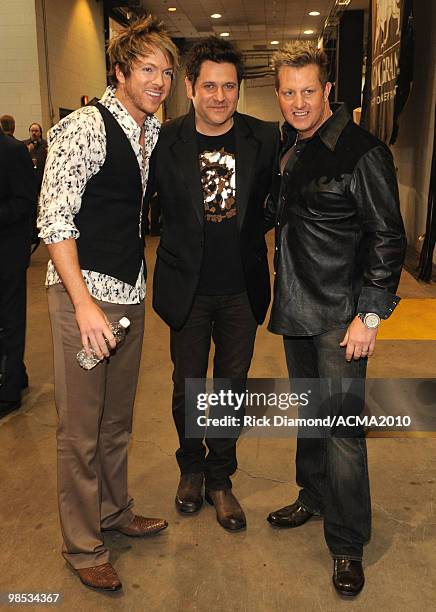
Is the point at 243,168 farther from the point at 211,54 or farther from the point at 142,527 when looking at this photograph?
the point at 142,527

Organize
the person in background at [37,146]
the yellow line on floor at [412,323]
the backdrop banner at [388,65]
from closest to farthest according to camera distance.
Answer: the yellow line on floor at [412,323]
the backdrop banner at [388,65]
the person in background at [37,146]

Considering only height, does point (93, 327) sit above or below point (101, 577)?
above

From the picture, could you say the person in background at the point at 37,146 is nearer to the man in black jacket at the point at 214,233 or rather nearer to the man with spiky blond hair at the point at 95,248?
the man in black jacket at the point at 214,233

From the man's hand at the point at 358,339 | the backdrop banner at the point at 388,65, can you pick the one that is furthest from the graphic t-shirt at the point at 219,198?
the backdrop banner at the point at 388,65

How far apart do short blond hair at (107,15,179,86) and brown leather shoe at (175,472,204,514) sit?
1532 mm

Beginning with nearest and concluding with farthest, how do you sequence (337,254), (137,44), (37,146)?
(137,44)
(337,254)
(37,146)

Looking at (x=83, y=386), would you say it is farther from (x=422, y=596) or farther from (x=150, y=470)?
(x=422, y=596)

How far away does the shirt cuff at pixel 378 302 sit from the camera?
1947 mm

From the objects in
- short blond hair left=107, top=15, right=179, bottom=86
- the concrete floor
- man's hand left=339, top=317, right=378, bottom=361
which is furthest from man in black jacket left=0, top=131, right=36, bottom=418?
man's hand left=339, top=317, right=378, bottom=361

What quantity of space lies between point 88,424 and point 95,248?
1.83ft

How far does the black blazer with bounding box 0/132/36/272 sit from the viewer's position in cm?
337

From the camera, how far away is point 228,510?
2498mm

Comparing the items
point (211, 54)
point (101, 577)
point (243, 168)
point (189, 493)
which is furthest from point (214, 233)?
point (101, 577)

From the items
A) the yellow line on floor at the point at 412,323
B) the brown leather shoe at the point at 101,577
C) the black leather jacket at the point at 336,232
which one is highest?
the black leather jacket at the point at 336,232
